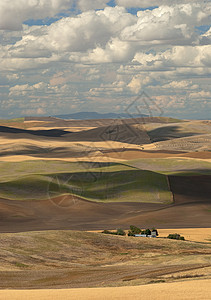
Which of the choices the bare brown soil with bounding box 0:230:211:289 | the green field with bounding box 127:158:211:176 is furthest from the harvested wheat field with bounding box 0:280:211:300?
the green field with bounding box 127:158:211:176

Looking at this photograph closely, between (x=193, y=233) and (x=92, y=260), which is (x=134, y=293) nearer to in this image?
(x=92, y=260)

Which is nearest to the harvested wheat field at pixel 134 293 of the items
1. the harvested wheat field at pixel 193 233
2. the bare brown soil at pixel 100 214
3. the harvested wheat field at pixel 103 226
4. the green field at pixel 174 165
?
the harvested wheat field at pixel 103 226

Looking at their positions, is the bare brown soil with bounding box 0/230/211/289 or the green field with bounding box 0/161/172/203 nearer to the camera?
the bare brown soil with bounding box 0/230/211/289

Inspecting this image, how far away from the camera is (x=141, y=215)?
89.4 m

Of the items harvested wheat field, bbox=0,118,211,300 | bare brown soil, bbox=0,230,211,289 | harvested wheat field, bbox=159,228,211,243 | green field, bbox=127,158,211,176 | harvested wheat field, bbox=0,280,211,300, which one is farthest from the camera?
green field, bbox=127,158,211,176

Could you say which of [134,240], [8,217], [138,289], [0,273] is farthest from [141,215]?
[138,289]

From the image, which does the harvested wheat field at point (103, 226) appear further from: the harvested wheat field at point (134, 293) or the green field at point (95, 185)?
the green field at point (95, 185)

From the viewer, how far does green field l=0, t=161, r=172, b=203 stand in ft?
357

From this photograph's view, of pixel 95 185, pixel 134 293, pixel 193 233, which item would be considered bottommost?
pixel 193 233

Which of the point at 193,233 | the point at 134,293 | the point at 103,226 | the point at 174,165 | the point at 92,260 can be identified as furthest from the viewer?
the point at 174,165

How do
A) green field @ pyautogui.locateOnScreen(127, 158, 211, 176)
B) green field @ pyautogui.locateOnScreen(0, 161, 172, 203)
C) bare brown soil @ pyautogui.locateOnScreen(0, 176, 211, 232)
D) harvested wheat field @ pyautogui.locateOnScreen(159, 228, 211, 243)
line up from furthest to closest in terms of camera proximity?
green field @ pyautogui.locateOnScreen(127, 158, 211, 176) → green field @ pyautogui.locateOnScreen(0, 161, 172, 203) → bare brown soil @ pyautogui.locateOnScreen(0, 176, 211, 232) → harvested wheat field @ pyautogui.locateOnScreen(159, 228, 211, 243)

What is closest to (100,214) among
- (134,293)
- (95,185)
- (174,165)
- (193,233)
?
(193,233)

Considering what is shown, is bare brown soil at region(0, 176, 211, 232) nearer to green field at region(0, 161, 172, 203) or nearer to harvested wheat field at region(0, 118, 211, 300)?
harvested wheat field at region(0, 118, 211, 300)

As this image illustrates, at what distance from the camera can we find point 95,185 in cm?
12238
